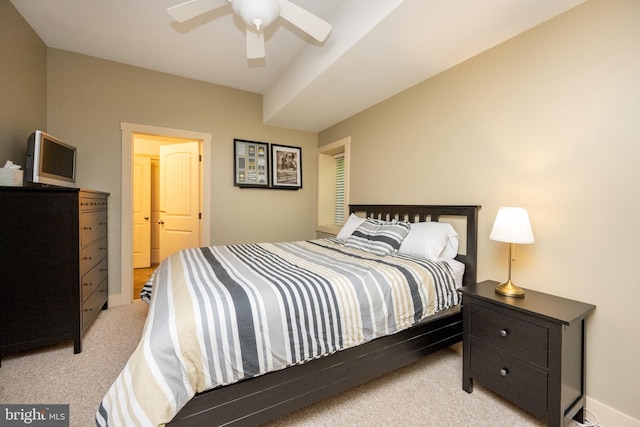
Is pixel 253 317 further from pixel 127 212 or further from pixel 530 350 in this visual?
pixel 127 212

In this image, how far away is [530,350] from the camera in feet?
4.84

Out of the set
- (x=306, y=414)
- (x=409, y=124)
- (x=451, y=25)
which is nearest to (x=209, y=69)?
(x=409, y=124)

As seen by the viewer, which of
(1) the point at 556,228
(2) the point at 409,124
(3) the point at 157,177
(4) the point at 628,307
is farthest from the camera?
(3) the point at 157,177

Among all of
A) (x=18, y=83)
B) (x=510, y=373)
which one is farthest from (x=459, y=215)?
(x=18, y=83)

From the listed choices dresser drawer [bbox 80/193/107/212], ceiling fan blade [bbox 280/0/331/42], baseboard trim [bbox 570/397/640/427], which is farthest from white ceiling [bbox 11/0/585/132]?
baseboard trim [bbox 570/397/640/427]

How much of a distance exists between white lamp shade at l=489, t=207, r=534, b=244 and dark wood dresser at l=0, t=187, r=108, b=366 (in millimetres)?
3054

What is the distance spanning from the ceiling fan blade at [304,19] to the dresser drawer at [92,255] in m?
2.37

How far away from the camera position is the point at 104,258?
300cm

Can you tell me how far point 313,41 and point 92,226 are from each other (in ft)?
8.75

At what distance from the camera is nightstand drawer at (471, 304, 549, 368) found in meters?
1.44

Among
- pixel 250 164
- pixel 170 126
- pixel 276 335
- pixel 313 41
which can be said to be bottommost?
pixel 276 335

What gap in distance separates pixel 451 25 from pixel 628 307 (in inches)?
77.6

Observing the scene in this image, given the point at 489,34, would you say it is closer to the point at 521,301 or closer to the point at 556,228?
the point at 556,228

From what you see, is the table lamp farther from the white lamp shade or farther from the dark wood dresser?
the dark wood dresser
